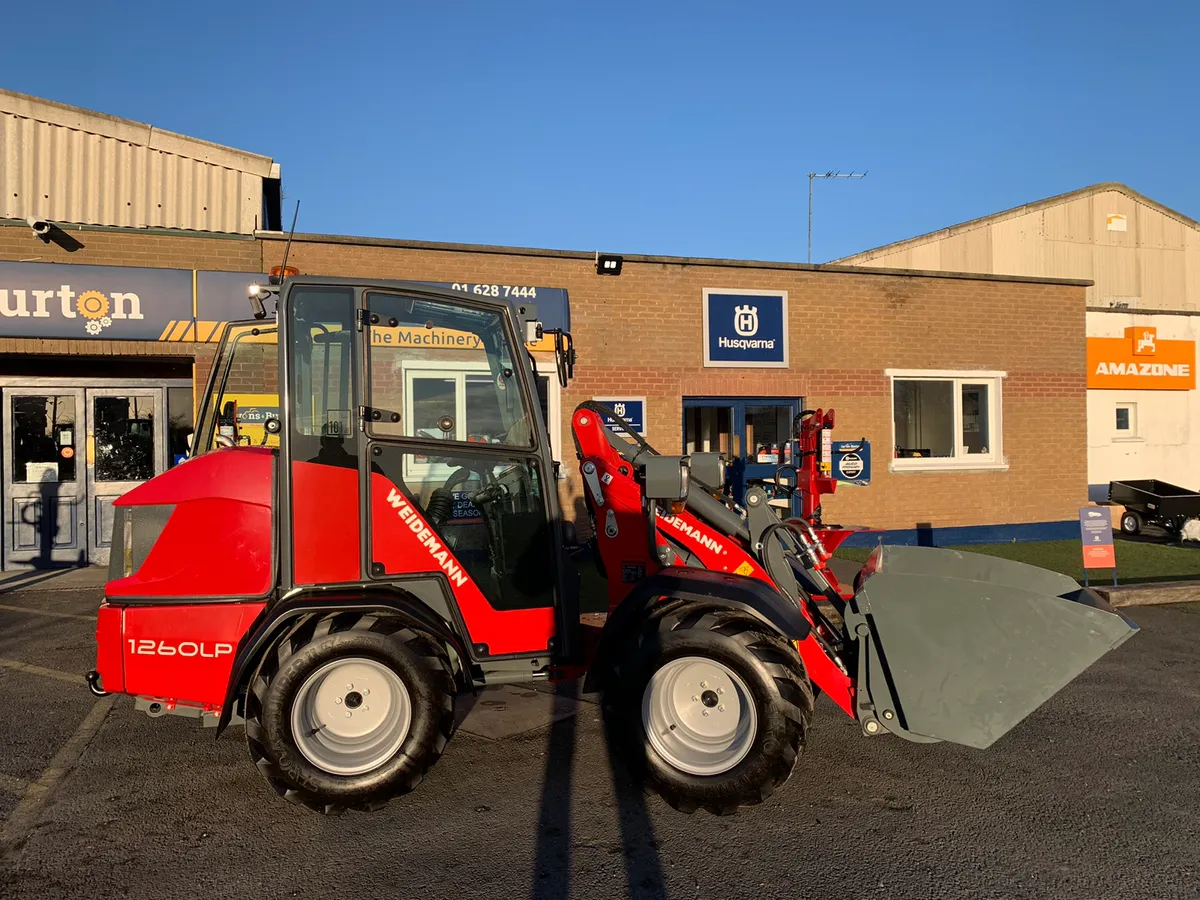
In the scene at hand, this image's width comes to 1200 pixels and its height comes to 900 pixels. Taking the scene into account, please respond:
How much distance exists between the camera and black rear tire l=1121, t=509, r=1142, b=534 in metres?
13.8

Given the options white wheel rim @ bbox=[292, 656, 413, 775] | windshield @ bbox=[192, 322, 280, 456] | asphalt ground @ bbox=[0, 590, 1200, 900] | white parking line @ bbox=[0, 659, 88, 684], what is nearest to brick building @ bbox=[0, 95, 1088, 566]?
white parking line @ bbox=[0, 659, 88, 684]

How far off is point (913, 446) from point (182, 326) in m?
10.5

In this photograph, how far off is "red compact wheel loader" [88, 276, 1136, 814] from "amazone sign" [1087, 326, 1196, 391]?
1408 cm

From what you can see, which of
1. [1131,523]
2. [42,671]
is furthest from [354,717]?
[1131,523]

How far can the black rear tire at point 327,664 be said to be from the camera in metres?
3.54

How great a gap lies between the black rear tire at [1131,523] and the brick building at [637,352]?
1.55 m

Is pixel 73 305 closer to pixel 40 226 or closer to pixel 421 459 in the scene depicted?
pixel 40 226

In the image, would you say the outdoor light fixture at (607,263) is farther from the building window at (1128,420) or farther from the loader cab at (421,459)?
the building window at (1128,420)

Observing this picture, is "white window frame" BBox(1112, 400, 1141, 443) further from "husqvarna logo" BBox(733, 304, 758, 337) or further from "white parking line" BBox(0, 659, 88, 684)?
"white parking line" BBox(0, 659, 88, 684)

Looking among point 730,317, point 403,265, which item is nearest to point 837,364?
point 730,317

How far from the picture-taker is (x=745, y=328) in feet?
38.3

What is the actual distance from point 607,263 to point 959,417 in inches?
243

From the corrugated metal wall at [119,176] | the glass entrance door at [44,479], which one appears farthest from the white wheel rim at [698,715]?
the glass entrance door at [44,479]

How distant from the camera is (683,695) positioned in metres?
3.85
